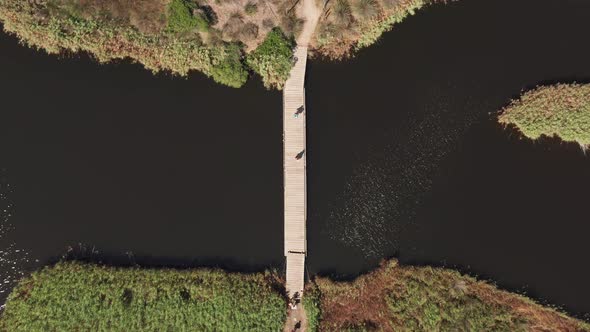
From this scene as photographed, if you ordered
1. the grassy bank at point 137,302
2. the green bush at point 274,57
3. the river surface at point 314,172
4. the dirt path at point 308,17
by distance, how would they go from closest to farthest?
the grassy bank at point 137,302 < the green bush at point 274,57 < the dirt path at point 308,17 < the river surface at point 314,172

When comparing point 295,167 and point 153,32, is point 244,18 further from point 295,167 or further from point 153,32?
point 295,167

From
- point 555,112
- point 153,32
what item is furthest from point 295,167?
point 555,112

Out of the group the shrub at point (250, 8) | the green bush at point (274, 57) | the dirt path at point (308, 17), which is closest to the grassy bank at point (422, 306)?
the green bush at point (274, 57)

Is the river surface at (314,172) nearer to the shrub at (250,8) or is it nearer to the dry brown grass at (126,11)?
the dry brown grass at (126,11)

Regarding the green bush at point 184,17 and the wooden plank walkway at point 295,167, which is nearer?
the green bush at point 184,17

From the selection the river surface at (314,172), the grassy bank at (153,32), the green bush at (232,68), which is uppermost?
the grassy bank at (153,32)
